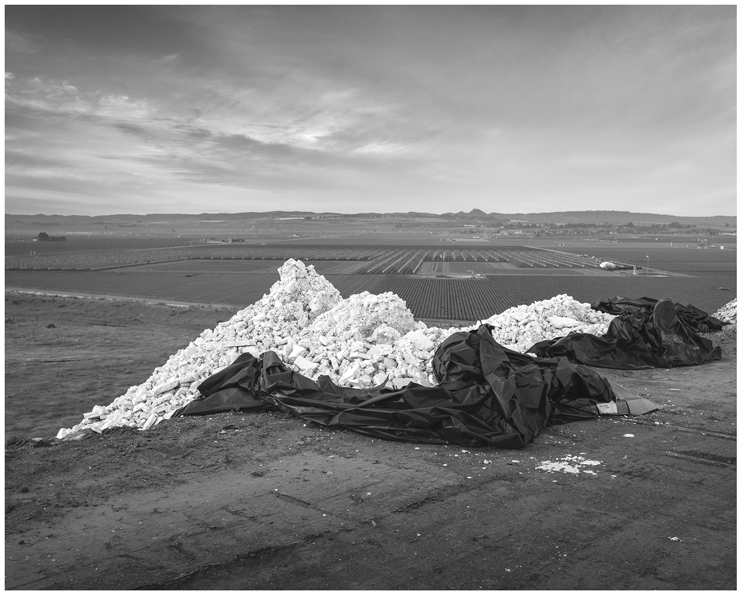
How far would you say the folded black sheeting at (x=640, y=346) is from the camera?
1095 centimetres

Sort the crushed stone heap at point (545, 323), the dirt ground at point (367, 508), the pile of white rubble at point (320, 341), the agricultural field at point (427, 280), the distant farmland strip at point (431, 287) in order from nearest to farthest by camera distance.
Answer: the dirt ground at point (367, 508)
the pile of white rubble at point (320, 341)
the crushed stone heap at point (545, 323)
the distant farmland strip at point (431, 287)
the agricultural field at point (427, 280)

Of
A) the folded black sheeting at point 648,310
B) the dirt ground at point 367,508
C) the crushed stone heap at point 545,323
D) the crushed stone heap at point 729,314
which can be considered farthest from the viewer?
the crushed stone heap at point 729,314

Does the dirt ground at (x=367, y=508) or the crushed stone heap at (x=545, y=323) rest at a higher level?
the crushed stone heap at (x=545, y=323)

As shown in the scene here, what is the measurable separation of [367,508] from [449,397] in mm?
2292

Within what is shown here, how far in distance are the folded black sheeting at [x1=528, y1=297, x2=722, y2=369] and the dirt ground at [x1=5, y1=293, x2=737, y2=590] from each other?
2.53 metres

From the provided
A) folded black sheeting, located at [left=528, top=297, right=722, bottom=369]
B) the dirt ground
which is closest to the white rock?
the dirt ground

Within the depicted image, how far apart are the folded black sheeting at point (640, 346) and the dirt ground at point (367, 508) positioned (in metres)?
2.53

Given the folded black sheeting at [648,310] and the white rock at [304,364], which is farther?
the folded black sheeting at [648,310]

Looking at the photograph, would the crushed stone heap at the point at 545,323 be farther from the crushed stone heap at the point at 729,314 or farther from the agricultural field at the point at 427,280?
the agricultural field at the point at 427,280

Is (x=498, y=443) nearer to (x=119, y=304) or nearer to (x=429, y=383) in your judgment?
(x=429, y=383)

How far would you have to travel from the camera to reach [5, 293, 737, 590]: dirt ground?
409 centimetres

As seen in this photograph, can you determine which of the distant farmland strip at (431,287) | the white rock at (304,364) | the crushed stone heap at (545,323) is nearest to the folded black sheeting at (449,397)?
the white rock at (304,364)

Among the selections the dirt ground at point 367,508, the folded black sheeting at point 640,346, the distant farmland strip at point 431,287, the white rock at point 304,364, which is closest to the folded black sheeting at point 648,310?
the folded black sheeting at point 640,346

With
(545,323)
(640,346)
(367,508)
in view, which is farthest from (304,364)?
(640,346)
